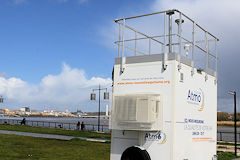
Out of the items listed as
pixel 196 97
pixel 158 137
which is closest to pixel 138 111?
pixel 158 137

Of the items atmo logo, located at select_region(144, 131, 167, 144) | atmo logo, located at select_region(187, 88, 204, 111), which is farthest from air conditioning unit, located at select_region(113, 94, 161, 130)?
atmo logo, located at select_region(187, 88, 204, 111)

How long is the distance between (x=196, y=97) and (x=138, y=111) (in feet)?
7.54

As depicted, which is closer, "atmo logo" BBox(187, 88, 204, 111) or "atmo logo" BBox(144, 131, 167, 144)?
"atmo logo" BBox(144, 131, 167, 144)

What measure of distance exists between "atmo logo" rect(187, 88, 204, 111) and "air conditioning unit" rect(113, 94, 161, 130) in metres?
1.18

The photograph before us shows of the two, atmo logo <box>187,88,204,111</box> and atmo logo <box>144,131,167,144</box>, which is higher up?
atmo logo <box>187,88,204,111</box>

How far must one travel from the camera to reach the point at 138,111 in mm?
8359

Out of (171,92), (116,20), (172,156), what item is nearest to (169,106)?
(171,92)

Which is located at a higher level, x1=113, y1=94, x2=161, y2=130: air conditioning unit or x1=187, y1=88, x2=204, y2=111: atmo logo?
x1=187, y1=88, x2=204, y2=111: atmo logo

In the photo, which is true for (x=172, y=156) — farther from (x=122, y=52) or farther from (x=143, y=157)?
(x=122, y=52)

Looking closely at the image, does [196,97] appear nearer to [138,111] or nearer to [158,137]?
[158,137]

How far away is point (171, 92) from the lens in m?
8.41

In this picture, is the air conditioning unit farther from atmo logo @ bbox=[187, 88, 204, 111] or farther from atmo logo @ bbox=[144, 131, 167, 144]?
atmo logo @ bbox=[187, 88, 204, 111]

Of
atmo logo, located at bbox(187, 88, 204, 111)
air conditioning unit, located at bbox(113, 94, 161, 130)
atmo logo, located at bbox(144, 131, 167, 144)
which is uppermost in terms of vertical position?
atmo logo, located at bbox(187, 88, 204, 111)

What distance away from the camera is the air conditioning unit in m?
8.31
